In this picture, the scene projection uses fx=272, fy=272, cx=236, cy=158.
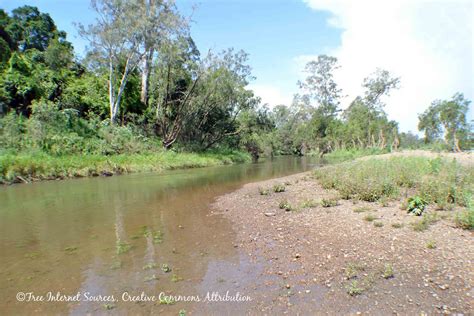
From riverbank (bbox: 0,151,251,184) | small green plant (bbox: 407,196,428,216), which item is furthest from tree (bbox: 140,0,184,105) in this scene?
small green plant (bbox: 407,196,428,216)

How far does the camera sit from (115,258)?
20.7 ft

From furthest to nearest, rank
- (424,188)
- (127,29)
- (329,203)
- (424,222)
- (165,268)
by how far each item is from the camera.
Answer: (127,29), (329,203), (424,188), (424,222), (165,268)

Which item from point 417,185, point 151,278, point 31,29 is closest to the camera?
point 151,278

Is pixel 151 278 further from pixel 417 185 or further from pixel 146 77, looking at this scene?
pixel 146 77

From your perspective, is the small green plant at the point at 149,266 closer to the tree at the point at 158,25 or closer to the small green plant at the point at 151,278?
the small green plant at the point at 151,278

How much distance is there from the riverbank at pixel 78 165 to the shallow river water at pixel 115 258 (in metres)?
7.54

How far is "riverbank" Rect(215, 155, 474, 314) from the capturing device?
426 cm

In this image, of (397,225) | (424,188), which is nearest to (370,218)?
(397,225)

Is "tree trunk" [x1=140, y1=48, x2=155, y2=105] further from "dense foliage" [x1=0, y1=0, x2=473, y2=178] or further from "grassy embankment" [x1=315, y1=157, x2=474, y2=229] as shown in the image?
"grassy embankment" [x1=315, y1=157, x2=474, y2=229]

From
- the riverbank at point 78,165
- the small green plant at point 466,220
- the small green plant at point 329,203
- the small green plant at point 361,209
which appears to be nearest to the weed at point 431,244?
the small green plant at point 466,220

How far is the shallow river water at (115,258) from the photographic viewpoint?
467 cm

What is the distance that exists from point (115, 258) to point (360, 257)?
5399 millimetres

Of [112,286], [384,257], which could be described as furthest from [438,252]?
[112,286]

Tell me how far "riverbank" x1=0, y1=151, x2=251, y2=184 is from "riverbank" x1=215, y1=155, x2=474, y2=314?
16.8 metres
